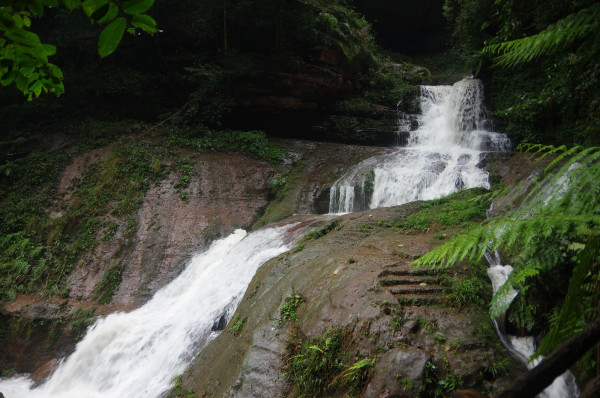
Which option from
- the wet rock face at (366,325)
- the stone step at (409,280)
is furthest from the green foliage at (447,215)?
the stone step at (409,280)

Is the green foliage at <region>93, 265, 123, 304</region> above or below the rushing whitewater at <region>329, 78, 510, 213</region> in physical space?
below

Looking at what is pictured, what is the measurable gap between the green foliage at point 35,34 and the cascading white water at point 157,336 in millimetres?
5046

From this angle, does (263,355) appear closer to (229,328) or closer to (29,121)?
(229,328)

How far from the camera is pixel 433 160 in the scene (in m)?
11.3

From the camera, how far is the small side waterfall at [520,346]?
2.92 meters

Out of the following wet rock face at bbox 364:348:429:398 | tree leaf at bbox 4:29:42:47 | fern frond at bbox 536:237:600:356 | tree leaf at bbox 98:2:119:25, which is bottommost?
wet rock face at bbox 364:348:429:398

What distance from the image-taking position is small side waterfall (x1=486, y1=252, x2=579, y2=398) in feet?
9.57

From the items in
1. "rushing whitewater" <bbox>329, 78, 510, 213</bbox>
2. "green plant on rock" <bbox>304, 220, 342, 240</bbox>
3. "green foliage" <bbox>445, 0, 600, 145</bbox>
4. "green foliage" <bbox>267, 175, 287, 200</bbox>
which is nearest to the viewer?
"green plant on rock" <bbox>304, 220, 342, 240</bbox>

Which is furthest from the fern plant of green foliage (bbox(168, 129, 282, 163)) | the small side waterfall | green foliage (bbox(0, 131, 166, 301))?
green foliage (bbox(168, 129, 282, 163))

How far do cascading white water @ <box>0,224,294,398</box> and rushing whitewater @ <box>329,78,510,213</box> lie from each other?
331cm

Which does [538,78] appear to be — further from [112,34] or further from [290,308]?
[112,34]

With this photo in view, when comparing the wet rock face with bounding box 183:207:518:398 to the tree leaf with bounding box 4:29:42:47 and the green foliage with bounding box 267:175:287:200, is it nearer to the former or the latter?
the tree leaf with bounding box 4:29:42:47

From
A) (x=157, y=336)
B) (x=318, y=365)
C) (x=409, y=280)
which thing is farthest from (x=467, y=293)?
(x=157, y=336)

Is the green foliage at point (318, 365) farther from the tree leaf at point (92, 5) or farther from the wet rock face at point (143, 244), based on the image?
the wet rock face at point (143, 244)
